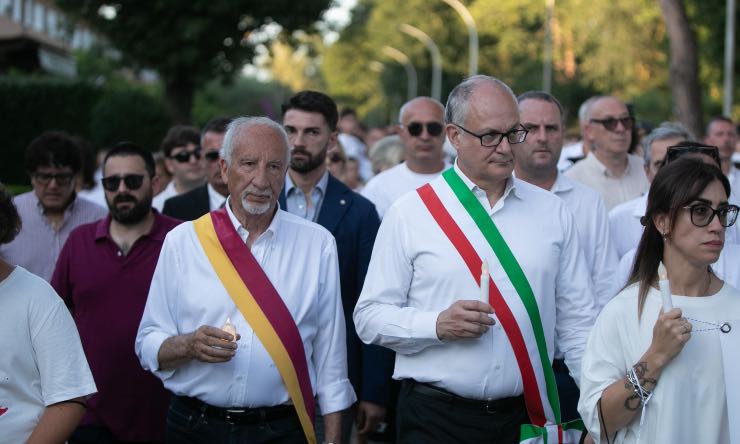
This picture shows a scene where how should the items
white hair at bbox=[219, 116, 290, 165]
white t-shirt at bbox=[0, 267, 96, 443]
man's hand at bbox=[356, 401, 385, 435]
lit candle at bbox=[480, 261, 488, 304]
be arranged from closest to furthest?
white t-shirt at bbox=[0, 267, 96, 443] → lit candle at bbox=[480, 261, 488, 304] → white hair at bbox=[219, 116, 290, 165] → man's hand at bbox=[356, 401, 385, 435]

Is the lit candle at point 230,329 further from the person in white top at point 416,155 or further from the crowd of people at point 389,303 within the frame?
the person in white top at point 416,155

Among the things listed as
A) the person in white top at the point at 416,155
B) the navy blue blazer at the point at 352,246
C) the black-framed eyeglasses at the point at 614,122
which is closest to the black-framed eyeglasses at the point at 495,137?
the navy blue blazer at the point at 352,246

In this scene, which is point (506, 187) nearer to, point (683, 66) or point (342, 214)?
point (342, 214)

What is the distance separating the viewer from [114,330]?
6156 mm

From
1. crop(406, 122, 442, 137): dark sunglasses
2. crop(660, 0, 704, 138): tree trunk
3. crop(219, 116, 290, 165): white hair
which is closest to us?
crop(219, 116, 290, 165): white hair

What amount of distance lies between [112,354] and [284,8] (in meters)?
27.6

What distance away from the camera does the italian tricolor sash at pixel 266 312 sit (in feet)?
16.1

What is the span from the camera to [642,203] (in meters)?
6.73

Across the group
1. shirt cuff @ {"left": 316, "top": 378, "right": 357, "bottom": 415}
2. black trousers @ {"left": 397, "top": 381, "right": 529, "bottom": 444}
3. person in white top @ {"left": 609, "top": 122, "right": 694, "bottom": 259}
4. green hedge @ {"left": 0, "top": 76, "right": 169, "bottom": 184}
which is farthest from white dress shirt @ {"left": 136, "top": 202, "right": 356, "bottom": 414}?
green hedge @ {"left": 0, "top": 76, "right": 169, "bottom": 184}

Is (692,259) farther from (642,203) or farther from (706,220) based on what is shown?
(642,203)

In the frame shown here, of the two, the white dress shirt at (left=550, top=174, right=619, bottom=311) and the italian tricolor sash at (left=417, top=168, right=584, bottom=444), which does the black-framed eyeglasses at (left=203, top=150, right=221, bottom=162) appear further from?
the italian tricolor sash at (left=417, top=168, right=584, bottom=444)

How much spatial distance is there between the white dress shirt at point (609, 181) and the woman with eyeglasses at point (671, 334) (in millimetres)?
3950

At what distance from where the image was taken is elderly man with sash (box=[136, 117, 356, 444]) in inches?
193

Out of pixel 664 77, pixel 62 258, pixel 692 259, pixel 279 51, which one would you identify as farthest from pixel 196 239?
pixel 279 51
